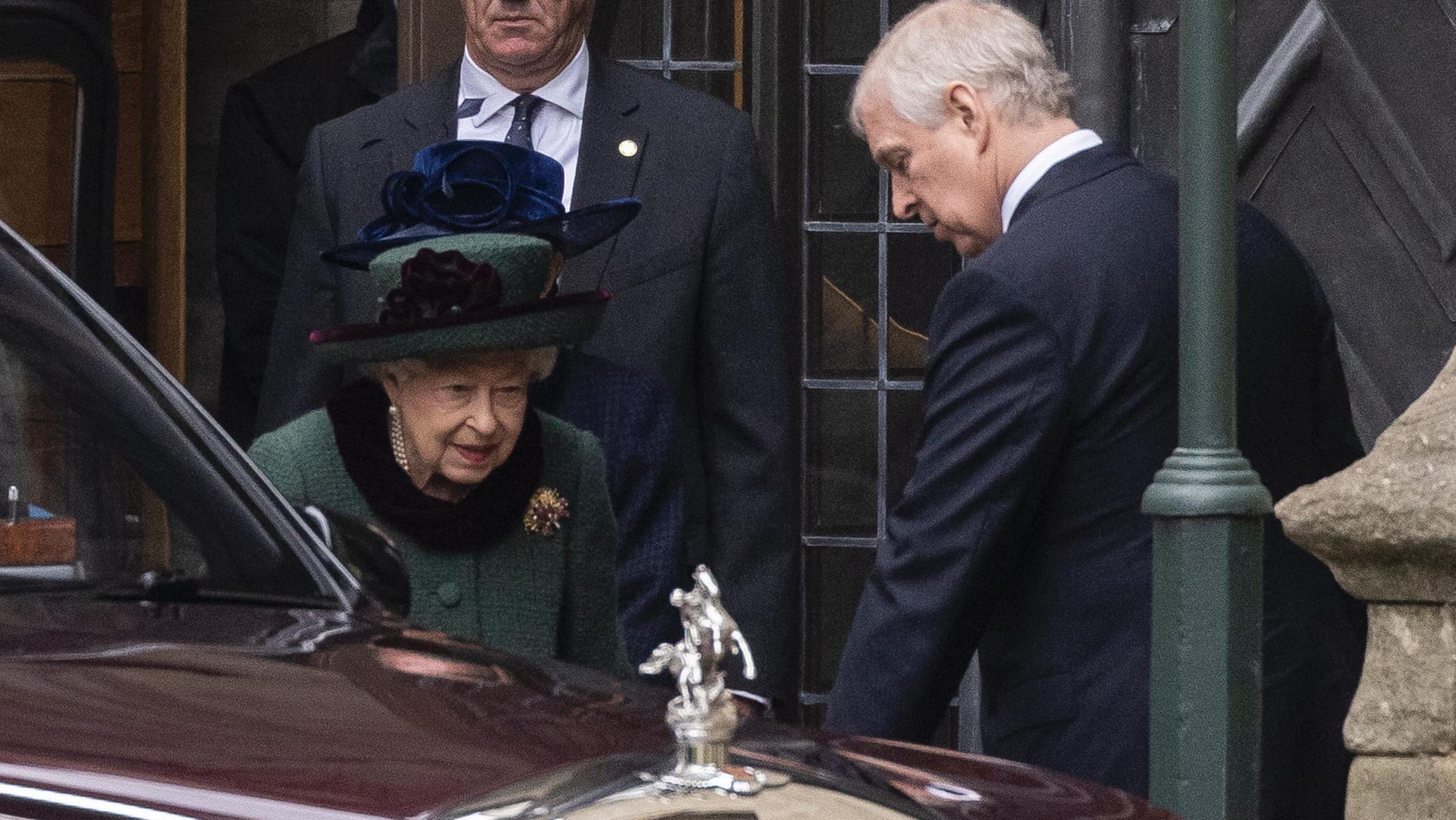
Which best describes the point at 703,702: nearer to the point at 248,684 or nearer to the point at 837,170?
Answer: the point at 248,684

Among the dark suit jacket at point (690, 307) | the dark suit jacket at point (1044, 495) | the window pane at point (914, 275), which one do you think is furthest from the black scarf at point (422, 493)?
the window pane at point (914, 275)

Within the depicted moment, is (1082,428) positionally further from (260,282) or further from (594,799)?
(260,282)

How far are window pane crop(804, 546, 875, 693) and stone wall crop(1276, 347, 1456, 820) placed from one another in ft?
9.41

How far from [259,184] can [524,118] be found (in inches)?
83.1

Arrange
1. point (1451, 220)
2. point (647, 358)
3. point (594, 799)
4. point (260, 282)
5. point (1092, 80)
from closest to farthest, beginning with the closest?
point (594, 799)
point (647, 358)
point (1451, 220)
point (1092, 80)
point (260, 282)

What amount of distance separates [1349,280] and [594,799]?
154 inches

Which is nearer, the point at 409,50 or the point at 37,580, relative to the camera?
the point at 37,580

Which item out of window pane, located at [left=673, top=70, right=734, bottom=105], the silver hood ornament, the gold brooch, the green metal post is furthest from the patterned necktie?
the silver hood ornament

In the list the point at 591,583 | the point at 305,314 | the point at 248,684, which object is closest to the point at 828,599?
the point at 305,314

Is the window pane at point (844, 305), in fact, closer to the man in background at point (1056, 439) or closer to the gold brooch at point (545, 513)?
the man in background at point (1056, 439)

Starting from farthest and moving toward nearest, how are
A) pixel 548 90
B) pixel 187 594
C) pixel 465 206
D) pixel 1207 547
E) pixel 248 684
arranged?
pixel 548 90, pixel 465 206, pixel 1207 547, pixel 187 594, pixel 248 684

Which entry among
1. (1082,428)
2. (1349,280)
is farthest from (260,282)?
(1082,428)

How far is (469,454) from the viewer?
381cm

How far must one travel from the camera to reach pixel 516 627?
3.83 metres
